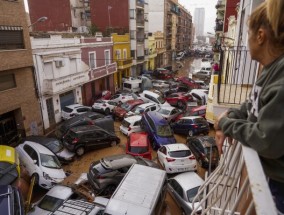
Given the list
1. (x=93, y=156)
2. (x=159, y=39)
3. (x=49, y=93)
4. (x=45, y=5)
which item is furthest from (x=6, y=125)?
(x=159, y=39)

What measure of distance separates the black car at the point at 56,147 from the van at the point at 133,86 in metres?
16.1

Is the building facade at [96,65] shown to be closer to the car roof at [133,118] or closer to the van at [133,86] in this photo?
the van at [133,86]

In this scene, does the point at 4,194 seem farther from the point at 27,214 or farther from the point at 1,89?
the point at 1,89

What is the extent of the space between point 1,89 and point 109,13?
72.5 ft

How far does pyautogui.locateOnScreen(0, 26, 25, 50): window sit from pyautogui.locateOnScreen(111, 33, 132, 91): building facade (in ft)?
49.3

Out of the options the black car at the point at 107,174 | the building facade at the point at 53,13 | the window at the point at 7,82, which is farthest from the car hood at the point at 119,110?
the building facade at the point at 53,13

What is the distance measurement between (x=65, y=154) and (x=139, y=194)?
6714mm

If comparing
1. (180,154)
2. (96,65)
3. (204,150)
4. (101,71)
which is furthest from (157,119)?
(96,65)

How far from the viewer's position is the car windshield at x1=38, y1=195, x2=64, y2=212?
777 centimetres

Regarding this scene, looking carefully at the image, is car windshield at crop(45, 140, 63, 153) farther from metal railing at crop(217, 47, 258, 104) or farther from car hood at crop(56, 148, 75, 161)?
metal railing at crop(217, 47, 258, 104)

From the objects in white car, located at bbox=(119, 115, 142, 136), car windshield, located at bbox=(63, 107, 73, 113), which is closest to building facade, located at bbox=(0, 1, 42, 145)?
car windshield, located at bbox=(63, 107, 73, 113)

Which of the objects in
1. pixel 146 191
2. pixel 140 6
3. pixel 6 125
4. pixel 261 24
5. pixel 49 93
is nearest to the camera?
pixel 261 24

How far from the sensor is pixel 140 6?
3369 centimetres

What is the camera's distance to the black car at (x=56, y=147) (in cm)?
1217
